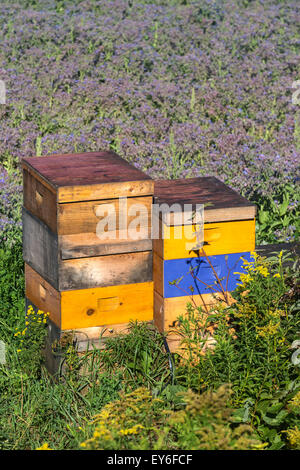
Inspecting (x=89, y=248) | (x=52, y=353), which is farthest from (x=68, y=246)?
(x=52, y=353)

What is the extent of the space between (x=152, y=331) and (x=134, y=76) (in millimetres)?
7059

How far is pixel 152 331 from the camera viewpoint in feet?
16.7

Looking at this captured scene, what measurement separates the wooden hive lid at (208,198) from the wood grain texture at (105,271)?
0.40m

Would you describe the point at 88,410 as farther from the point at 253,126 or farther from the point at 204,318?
the point at 253,126

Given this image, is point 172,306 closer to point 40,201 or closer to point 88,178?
point 88,178

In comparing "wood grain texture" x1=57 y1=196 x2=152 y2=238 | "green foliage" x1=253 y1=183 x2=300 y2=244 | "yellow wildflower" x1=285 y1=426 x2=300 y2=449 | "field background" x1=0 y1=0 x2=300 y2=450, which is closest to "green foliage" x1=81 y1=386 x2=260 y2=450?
"field background" x1=0 y1=0 x2=300 y2=450

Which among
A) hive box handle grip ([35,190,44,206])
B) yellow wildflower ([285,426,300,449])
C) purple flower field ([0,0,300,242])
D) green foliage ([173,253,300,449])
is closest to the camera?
yellow wildflower ([285,426,300,449])

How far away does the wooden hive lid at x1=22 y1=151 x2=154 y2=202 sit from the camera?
185 inches

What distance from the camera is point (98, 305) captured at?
4.95 metres

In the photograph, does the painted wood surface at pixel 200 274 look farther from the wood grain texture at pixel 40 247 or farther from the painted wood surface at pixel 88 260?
the wood grain texture at pixel 40 247

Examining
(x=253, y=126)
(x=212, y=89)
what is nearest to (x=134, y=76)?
(x=212, y=89)

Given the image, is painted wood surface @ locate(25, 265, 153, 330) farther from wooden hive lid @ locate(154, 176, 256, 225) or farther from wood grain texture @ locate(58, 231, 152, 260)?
wooden hive lid @ locate(154, 176, 256, 225)

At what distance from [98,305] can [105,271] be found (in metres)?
0.23
